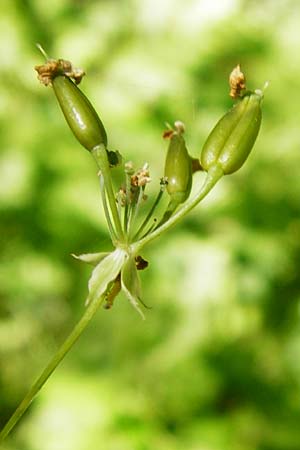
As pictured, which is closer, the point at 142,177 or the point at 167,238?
the point at 142,177

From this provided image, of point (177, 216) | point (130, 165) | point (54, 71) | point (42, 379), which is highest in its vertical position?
point (54, 71)

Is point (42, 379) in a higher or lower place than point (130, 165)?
lower

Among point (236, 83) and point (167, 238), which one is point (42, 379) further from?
point (167, 238)

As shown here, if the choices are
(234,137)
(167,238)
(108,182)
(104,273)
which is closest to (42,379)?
(104,273)

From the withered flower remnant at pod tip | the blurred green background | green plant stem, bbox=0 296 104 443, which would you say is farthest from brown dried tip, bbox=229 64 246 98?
the blurred green background

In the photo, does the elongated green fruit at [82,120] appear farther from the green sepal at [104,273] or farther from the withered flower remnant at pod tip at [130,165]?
the green sepal at [104,273]

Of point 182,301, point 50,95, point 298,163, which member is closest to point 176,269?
point 182,301

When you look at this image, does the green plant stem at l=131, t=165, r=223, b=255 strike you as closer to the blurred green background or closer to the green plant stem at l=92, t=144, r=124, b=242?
the green plant stem at l=92, t=144, r=124, b=242
